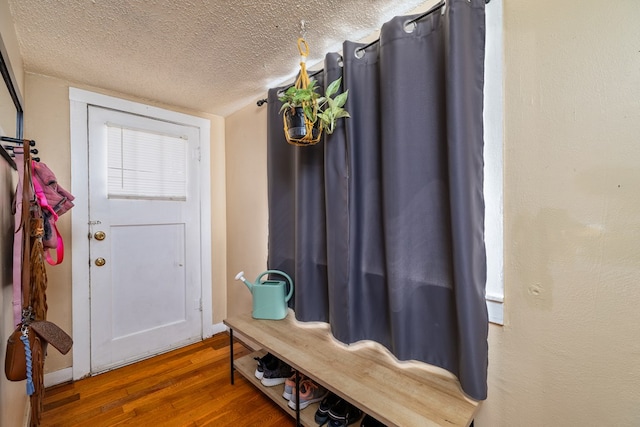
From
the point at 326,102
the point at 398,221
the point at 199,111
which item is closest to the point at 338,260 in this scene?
the point at 398,221

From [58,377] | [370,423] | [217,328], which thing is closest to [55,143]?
[58,377]

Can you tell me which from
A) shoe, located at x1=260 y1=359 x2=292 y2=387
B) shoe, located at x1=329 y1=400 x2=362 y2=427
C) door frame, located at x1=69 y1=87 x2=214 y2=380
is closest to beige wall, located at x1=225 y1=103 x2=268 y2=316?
shoe, located at x1=260 y1=359 x2=292 y2=387

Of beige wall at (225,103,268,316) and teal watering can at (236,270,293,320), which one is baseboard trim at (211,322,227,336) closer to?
beige wall at (225,103,268,316)

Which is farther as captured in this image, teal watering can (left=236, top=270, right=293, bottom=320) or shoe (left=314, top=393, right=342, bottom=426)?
teal watering can (left=236, top=270, right=293, bottom=320)

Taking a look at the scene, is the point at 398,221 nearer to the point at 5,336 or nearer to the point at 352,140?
the point at 352,140

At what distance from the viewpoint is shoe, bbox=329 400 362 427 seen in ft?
4.26

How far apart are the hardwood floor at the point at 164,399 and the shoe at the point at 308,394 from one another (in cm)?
16

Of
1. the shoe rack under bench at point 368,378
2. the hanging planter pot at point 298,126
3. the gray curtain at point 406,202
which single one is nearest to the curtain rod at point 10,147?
the hanging planter pot at point 298,126

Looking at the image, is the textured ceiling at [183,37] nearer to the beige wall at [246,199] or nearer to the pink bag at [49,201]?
the beige wall at [246,199]

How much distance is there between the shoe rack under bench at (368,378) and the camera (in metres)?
0.95

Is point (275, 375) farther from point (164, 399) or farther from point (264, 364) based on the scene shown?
point (164, 399)

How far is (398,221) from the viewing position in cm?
119

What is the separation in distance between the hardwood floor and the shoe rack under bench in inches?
8.0

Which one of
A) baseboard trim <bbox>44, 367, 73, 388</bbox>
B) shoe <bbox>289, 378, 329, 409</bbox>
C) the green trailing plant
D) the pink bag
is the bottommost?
baseboard trim <bbox>44, 367, 73, 388</bbox>
